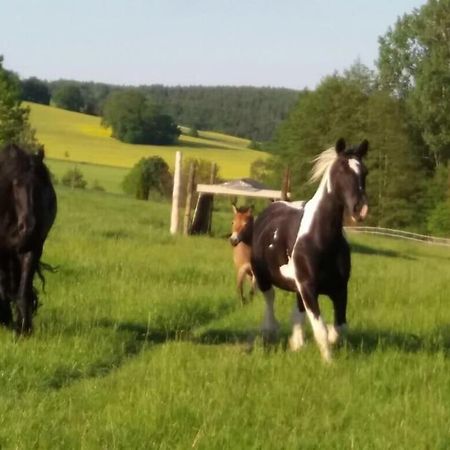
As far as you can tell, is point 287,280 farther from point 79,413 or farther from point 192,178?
point 192,178

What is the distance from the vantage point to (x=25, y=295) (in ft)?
31.4

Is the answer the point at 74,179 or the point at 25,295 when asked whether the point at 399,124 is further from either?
the point at 25,295

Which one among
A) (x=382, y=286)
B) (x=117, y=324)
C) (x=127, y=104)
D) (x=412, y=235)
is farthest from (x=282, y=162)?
(x=117, y=324)

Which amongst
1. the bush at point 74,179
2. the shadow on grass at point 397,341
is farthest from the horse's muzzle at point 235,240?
the bush at point 74,179

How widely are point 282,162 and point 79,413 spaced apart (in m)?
63.3

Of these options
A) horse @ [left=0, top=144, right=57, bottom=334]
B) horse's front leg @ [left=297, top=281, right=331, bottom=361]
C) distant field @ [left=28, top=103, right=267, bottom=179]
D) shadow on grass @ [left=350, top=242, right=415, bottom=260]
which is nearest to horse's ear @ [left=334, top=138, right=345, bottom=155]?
horse's front leg @ [left=297, top=281, right=331, bottom=361]

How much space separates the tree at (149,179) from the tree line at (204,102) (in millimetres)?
47679

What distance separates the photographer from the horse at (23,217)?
941cm

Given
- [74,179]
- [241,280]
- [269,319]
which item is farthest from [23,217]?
[74,179]

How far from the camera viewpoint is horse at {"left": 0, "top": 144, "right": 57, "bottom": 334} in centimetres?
941

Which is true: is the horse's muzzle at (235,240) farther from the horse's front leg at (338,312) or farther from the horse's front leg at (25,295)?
the horse's front leg at (25,295)

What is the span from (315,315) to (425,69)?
54299mm

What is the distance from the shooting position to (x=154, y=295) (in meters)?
12.6

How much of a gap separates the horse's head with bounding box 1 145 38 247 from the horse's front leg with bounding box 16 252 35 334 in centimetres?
21
